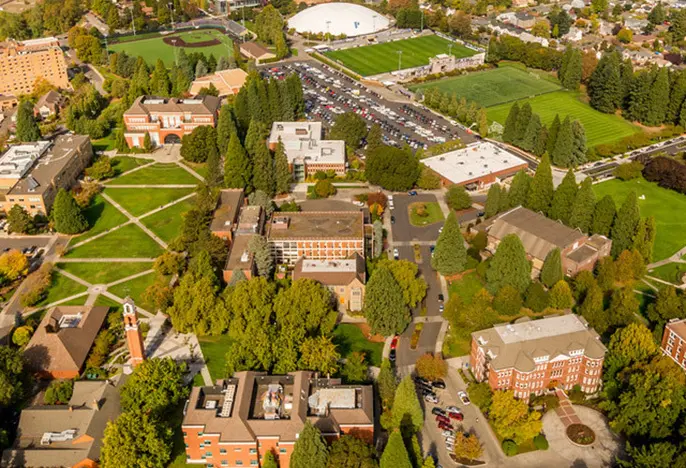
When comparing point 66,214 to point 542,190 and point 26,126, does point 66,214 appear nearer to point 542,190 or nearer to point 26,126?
point 26,126

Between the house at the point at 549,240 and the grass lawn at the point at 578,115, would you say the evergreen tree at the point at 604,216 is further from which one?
the grass lawn at the point at 578,115

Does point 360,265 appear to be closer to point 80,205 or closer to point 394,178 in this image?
point 394,178

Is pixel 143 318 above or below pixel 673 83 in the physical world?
below

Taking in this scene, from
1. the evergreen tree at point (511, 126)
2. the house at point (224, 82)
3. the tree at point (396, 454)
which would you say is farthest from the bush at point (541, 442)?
the house at point (224, 82)

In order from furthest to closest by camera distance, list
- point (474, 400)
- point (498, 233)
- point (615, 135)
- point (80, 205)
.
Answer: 1. point (615, 135)
2. point (80, 205)
3. point (498, 233)
4. point (474, 400)

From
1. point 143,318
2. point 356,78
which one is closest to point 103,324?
point 143,318

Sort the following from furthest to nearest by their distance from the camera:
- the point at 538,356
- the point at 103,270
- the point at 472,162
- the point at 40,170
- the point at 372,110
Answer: the point at 372,110 < the point at 472,162 < the point at 40,170 < the point at 103,270 < the point at 538,356

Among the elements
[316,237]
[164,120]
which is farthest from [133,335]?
[164,120]
